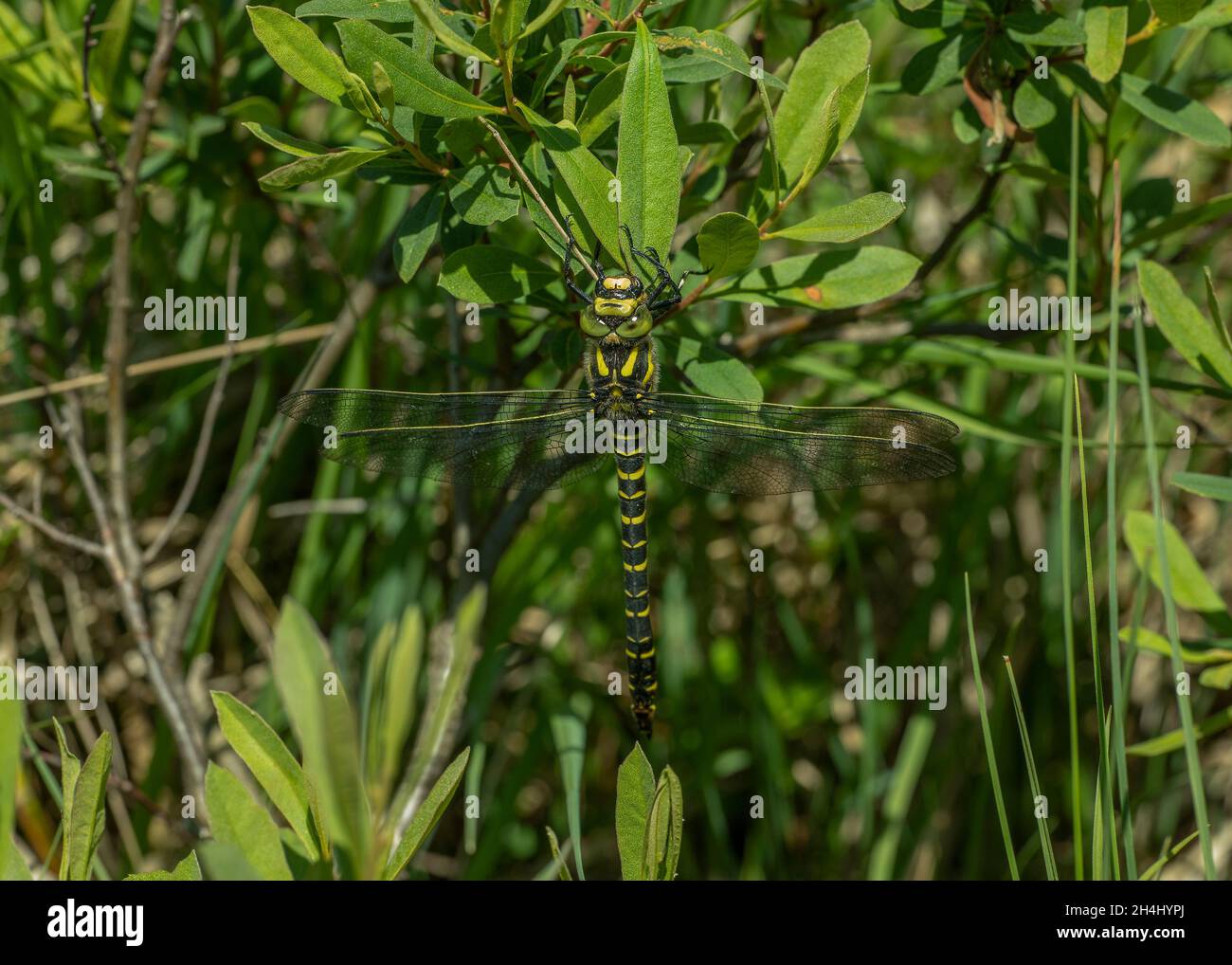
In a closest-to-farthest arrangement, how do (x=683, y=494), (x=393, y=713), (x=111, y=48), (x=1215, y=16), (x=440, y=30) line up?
(x=393, y=713), (x=440, y=30), (x=1215, y=16), (x=111, y=48), (x=683, y=494)

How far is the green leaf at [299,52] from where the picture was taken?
3.61 feet

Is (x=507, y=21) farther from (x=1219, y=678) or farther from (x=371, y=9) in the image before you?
(x=1219, y=678)

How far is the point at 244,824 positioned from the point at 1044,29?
1.25 metres

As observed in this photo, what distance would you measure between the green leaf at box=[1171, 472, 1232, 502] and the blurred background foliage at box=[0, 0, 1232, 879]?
12cm

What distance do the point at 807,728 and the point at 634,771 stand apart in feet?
4.61

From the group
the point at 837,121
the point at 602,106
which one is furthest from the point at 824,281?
the point at 602,106

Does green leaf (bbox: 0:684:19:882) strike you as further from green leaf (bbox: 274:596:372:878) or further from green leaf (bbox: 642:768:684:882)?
green leaf (bbox: 642:768:684:882)

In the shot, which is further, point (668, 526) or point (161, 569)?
point (161, 569)

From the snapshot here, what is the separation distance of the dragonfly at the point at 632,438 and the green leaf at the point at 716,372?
0.20 feet

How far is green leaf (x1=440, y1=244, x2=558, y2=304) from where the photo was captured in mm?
1177

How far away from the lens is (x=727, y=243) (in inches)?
45.1
